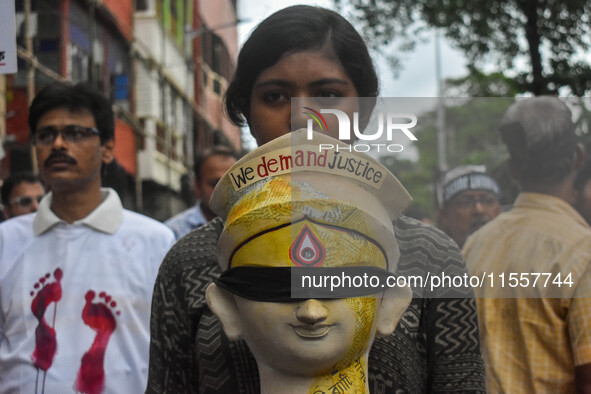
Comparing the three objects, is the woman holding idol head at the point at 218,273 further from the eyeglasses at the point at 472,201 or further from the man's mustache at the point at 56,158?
the eyeglasses at the point at 472,201

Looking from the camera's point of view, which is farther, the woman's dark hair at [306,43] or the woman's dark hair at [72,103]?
the woman's dark hair at [72,103]

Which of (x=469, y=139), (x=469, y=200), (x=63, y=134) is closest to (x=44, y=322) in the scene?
(x=63, y=134)

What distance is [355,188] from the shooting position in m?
1.35

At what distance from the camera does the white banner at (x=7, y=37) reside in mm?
1822

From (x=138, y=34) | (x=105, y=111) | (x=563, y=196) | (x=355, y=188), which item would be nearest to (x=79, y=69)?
(x=138, y=34)

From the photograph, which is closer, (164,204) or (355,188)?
(355,188)

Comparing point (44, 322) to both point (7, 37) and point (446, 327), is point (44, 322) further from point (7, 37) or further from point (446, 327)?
point (446, 327)

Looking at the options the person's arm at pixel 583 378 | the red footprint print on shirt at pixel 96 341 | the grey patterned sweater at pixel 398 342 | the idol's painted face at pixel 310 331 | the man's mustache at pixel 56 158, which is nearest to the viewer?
the idol's painted face at pixel 310 331

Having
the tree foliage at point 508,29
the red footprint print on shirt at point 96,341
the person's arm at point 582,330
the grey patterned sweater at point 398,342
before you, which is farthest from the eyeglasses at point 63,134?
the tree foliage at point 508,29

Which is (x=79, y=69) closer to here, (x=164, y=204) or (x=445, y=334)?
(x=164, y=204)

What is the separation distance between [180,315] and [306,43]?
705 mm

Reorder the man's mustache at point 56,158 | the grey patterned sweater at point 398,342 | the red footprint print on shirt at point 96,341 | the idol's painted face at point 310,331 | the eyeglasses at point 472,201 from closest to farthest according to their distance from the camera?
the idol's painted face at point 310,331
the grey patterned sweater at point 398,342
the red footprint print on shirt at point 96,341
the man's mustache at point 56,158
the eyeglasses at point 472,201

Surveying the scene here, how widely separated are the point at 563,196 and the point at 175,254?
1.33m

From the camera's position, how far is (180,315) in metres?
1.80
